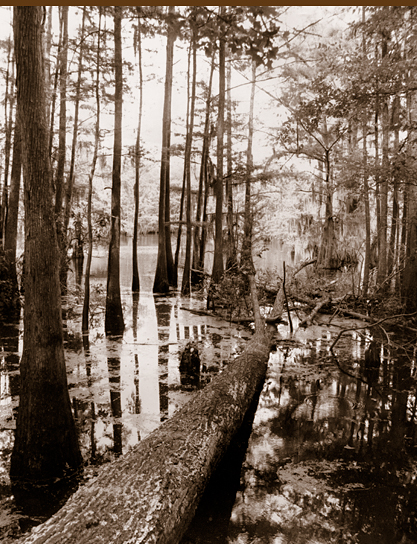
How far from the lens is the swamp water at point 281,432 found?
314cm

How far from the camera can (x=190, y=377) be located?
6371 mm

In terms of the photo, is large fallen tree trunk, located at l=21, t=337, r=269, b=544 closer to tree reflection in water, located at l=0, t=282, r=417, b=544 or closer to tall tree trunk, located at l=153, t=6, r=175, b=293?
tree reflection in water, located at l=0, t=282, r=417, b=544

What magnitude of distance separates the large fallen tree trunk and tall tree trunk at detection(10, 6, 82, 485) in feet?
3.43

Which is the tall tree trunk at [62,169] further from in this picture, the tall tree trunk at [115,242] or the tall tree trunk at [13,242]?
the tall tree trunk at [115,242]

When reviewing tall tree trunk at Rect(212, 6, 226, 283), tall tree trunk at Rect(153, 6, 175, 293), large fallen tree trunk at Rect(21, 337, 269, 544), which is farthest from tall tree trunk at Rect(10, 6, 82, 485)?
tall tree trunk at Rect(153, 6, 175, 293)

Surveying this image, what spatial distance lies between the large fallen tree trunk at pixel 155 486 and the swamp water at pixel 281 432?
448mm

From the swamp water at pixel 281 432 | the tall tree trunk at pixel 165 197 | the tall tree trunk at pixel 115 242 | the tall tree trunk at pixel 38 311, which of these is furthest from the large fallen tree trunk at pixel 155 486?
the tall tree trunk at pixel 165 197

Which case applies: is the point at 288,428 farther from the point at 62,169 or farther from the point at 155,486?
the point at 62,169

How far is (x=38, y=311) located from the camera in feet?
12.5

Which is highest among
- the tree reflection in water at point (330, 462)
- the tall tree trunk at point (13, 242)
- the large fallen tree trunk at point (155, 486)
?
the tall tree trunk at point (13, 242)

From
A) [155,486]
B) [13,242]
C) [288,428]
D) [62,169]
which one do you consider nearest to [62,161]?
[62,169]

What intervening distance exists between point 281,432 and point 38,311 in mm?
3069

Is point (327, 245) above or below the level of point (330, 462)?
above

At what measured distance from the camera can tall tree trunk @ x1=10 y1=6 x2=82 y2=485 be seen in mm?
3627
